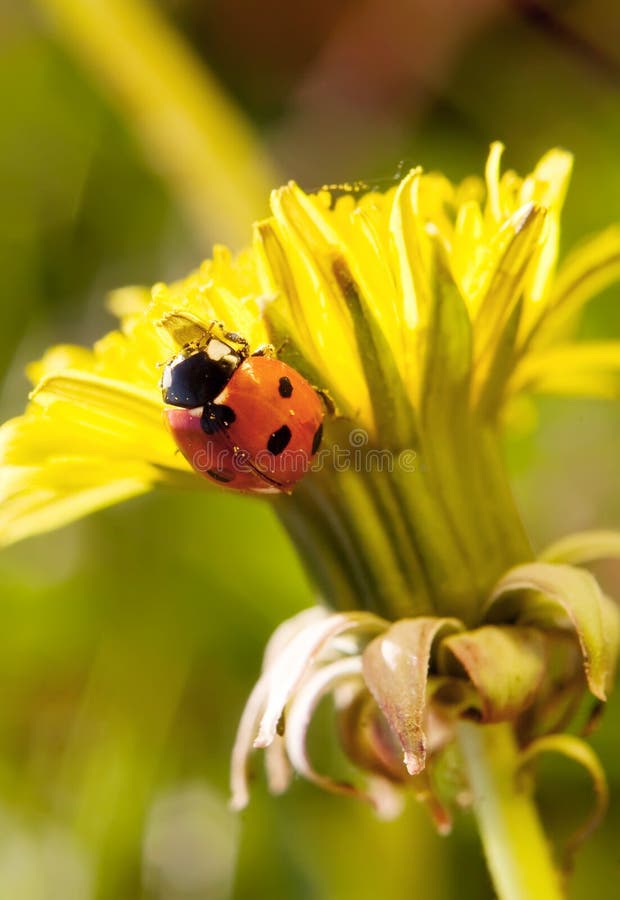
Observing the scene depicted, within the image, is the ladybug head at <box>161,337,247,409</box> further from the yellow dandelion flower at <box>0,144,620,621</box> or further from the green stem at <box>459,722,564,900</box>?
the green stem at <box>459,722,564,900</box>

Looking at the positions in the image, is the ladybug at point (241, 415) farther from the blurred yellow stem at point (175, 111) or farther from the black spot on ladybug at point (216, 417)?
the blurred yellow stem at point (175, 111)

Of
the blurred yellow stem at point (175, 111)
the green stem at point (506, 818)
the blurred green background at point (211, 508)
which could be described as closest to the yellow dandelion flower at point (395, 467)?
the green stem at point (506, 818)

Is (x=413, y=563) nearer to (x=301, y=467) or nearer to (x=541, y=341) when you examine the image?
(x=301, y=467)

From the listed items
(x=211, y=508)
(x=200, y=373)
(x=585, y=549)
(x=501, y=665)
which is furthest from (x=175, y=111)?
(x=501, y=665)

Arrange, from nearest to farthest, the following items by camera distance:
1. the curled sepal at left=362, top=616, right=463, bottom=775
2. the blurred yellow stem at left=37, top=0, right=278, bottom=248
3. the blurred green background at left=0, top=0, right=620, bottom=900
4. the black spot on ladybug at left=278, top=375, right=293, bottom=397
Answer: the curled sepal at left=362, top=616, right=463, bottom=775 → the black spot on ladybug at left=278, top=375, right=293, bottom=397 → the blurred green background at left=0, top=0, right=620, bottom=900 → the blurred yellow stem at left=37, top=0, right=278, bottom=248

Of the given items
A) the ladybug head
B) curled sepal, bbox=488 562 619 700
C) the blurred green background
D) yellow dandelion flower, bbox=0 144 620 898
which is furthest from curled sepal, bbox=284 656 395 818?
the blurred green background

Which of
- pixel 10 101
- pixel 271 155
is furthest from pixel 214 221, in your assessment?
pixel 10 101
